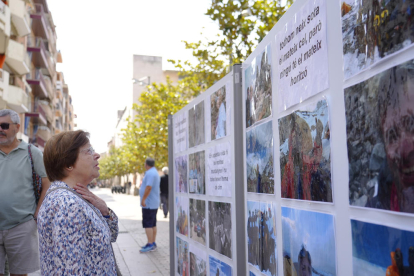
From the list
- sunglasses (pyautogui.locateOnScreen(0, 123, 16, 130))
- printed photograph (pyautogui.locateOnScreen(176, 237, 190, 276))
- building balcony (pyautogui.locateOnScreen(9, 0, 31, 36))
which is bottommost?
printed photograph (pyautogui.locateOnScreen(176, 237, 190, 276))

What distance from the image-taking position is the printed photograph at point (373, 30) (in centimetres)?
151

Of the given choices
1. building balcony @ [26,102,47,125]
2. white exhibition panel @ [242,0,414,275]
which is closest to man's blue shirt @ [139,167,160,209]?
white exhibition panel @ [242,0,414,275]

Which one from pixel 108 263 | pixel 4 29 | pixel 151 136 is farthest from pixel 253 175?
pixel 151 136

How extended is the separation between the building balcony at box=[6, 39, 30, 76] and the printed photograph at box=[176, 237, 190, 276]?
75.6 ft

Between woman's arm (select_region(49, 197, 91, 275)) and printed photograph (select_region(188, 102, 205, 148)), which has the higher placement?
printed photograph (select_region(188, 102, 205, 148))

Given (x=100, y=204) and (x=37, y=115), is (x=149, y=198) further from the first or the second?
(x=37, y=115)

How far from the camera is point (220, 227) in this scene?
3732mm

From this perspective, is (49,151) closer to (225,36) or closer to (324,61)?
(324,61)

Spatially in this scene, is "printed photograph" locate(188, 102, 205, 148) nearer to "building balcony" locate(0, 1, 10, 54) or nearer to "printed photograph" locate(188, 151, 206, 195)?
"printed photograph" locate(188, 151, 206, 195)

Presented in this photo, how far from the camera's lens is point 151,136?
27.4 metres

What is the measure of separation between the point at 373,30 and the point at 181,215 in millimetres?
3771

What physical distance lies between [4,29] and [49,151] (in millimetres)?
22563

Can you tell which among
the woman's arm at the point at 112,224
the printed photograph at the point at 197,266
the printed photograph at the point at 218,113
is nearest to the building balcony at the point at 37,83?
the printed photograph at the point at 197,266

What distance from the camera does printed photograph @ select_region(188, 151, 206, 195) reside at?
13.9ft
